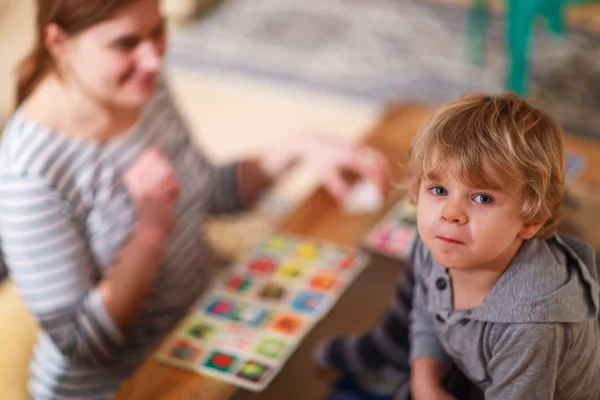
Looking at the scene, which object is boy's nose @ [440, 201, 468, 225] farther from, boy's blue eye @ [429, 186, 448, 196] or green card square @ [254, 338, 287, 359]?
green card square @ [254, 338, 287, 359]

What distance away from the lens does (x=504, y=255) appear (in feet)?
2.65

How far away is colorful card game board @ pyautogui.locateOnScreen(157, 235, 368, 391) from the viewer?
1.11 metres

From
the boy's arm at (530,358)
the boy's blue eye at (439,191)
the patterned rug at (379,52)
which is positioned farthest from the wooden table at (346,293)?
the patterned rug at (379,52)

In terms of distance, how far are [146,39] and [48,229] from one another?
11.3 inches

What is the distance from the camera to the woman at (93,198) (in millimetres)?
980

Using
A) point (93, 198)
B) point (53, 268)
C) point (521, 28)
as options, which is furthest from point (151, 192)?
point (521, 28)

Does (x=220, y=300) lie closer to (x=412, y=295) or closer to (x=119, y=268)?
(x=119, y=268)

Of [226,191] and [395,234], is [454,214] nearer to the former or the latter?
[395,234]

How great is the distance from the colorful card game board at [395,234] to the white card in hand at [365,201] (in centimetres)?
3

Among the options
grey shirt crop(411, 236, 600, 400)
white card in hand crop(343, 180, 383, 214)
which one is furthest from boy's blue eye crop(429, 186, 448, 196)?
white card in hand crop(343, 180, 383, 214)

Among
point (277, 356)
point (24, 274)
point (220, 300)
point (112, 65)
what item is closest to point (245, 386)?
point (277, 356)

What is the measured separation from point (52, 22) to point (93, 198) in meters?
0.24

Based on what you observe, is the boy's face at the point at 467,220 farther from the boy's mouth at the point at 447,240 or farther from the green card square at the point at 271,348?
the green card square at the point at 271,348

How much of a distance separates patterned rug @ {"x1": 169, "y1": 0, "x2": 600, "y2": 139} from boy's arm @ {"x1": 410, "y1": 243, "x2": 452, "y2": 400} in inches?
63.1
